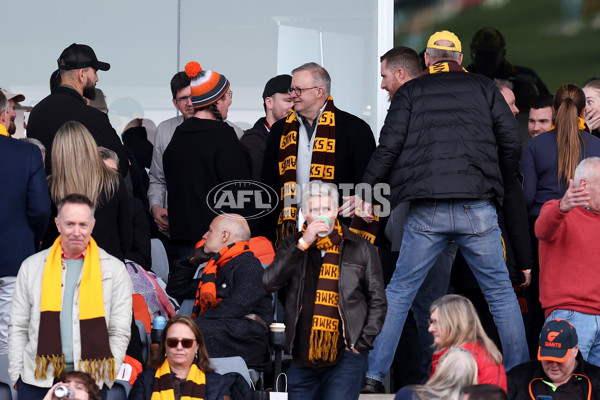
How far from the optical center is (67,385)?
18.9ft

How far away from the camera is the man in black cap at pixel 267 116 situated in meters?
8.40

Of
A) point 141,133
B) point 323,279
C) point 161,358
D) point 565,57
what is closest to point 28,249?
point 161,358

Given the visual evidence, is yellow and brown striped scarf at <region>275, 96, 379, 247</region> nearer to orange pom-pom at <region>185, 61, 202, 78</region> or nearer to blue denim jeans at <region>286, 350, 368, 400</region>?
orange pom-pom at <region>185, 61, 202, 78</region>

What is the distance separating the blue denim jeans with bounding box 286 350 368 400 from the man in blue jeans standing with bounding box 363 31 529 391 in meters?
0.63

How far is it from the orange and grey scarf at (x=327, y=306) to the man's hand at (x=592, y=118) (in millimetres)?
2528

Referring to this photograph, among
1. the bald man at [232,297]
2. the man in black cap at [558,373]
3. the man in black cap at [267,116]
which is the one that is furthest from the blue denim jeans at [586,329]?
the man in black cap at [267,116]

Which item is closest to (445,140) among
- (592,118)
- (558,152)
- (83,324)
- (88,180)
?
(558,152)

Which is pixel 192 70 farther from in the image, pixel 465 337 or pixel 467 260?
pixel 465 337

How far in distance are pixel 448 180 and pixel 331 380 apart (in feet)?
4.33

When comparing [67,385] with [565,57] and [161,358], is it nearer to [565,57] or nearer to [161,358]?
[161,358]

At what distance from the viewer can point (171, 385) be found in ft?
20.7

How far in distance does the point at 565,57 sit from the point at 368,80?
1485mm

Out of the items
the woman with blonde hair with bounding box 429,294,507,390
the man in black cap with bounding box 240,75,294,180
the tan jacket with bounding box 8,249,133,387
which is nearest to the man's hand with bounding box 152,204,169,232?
the man in black cap with bounding box 240,75,294,180

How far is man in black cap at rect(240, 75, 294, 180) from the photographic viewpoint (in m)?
8.40
